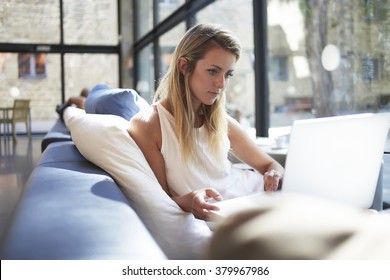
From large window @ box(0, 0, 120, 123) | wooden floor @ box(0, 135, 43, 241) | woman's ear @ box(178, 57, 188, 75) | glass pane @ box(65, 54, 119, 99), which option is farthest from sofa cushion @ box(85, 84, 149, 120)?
large window @ box(0, 0, 120, 123)

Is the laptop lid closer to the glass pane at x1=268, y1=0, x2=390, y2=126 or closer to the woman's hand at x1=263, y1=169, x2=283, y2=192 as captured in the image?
the woman's hand at x1=263, y1=169, x2=283, y2=192

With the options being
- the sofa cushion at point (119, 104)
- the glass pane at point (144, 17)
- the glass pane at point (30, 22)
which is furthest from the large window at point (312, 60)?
the glass pane at point (30, 22)

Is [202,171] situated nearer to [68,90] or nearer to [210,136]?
[210,136]

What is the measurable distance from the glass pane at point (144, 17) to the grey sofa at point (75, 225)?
9.28 metres

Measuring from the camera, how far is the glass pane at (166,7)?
7.78m

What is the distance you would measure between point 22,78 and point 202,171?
Answer: 11136mm

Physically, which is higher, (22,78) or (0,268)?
(22,78)

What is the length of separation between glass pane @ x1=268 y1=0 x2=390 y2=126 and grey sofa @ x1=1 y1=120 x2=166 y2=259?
7.67 ft

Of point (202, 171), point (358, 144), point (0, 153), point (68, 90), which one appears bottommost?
point (0, 153)

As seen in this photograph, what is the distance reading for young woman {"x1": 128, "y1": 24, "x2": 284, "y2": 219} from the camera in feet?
4.90

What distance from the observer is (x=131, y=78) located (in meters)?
11.9

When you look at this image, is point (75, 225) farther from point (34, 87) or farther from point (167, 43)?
point (34, 87)

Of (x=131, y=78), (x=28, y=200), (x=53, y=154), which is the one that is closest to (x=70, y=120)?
(x=53, y=154)

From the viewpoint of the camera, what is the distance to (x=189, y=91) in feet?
5.12
